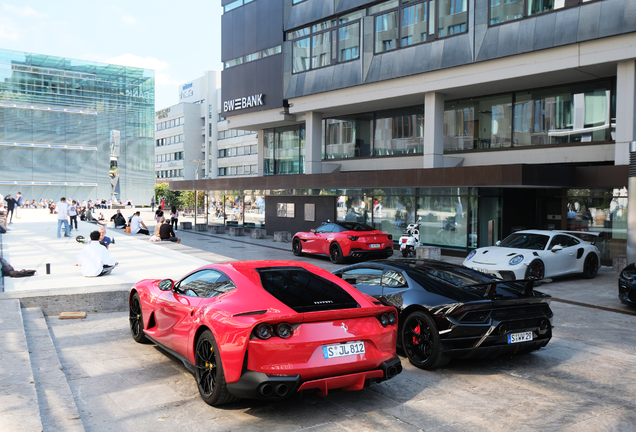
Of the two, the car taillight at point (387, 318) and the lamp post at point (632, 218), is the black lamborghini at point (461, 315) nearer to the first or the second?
the car taillight at point (387, 318)

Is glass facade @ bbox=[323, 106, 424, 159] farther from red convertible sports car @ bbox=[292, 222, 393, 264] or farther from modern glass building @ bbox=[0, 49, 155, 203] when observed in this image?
modern glass building @ bbox=[0, 49, 155, 203]

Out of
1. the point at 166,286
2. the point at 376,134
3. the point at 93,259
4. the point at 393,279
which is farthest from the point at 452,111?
the point at 166,286

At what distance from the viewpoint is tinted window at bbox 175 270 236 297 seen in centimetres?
564

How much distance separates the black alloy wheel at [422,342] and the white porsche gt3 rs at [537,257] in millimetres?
6278

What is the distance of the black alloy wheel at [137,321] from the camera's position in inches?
297

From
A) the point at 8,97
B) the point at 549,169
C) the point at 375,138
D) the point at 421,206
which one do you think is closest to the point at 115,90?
the point at 8,97

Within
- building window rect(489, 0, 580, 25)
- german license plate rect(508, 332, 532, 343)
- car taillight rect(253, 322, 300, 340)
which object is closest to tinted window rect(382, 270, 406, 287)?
german license plate rect(508, 332, 532, 343)

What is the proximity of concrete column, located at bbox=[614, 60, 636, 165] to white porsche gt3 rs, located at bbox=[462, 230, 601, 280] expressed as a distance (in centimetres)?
440

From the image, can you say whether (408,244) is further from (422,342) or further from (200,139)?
(200,139)

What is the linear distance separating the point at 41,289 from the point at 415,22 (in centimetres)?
1883

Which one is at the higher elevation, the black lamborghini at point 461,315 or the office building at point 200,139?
the office building at point 200,139

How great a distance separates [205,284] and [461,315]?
2930 mm

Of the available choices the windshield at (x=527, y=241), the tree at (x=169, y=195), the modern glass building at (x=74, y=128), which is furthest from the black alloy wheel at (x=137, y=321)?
the modern glass building at (x=74, y=128)

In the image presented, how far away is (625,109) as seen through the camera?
17.6 metres
